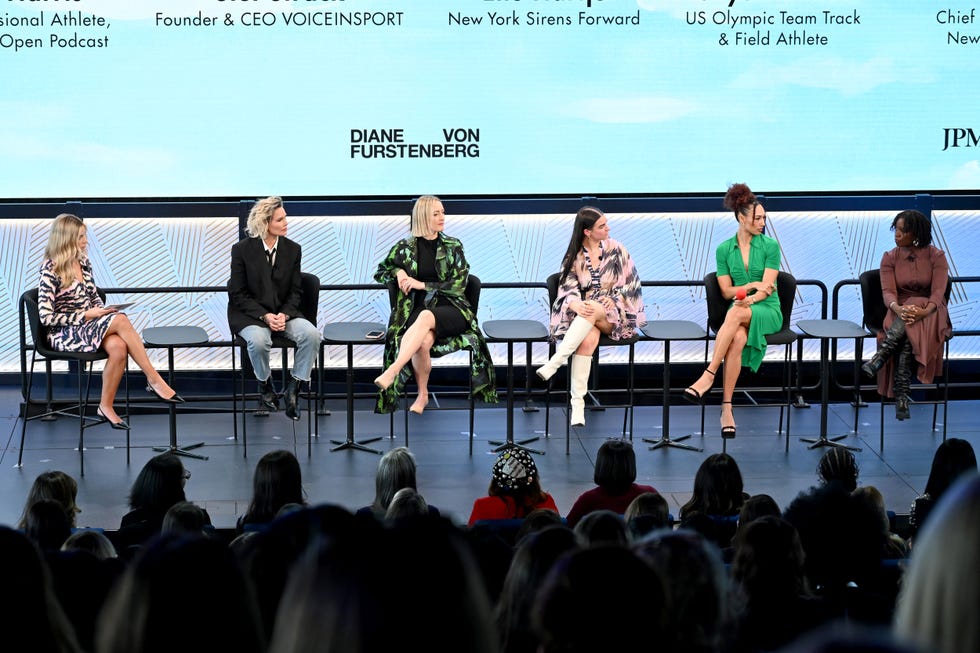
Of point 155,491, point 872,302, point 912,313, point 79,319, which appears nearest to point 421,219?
point 79,319

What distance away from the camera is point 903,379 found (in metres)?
7.62

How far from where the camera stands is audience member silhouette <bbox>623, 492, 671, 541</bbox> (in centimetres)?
416

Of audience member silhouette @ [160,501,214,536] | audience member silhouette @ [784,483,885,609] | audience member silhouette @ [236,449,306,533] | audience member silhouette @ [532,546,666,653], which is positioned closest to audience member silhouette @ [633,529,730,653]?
audience member silhouette @ [532,546,666,653]

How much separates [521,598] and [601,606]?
0.85 meters

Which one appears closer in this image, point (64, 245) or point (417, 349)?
point (64, 245)

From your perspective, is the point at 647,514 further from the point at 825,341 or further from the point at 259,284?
the point at 259,284

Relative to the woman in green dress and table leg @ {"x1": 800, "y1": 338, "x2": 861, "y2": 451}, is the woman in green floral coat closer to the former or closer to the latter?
the woman in green dress

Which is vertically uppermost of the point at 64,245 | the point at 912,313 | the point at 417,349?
the point at 64,245

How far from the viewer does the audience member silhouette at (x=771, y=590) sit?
3.22 m

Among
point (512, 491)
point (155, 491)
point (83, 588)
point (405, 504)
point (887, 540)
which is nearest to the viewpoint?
point (83, 588)

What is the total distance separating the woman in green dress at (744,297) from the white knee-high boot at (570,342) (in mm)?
660

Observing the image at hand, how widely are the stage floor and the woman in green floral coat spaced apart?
390mm

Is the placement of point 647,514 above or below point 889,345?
below

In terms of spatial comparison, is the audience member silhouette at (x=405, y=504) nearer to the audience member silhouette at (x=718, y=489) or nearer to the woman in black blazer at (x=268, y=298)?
the audience member silhouette at (x=718, y=489)
